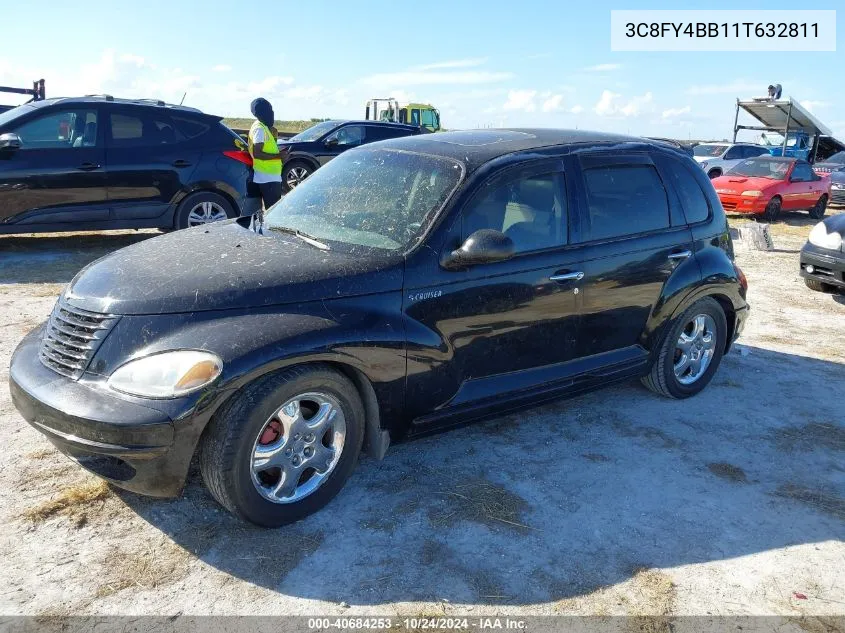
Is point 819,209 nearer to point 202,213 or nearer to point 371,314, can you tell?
point 202,213

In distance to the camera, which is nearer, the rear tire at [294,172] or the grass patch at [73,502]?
the grass patch at [73,502]

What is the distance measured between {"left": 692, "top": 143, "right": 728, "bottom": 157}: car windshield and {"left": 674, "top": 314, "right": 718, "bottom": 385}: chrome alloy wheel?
732 inches

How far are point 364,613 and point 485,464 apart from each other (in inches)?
54.1

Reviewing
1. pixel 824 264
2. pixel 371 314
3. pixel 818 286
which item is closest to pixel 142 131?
pixel 371 314

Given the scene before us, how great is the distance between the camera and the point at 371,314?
3.33 meters

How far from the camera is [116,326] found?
3.06 metres

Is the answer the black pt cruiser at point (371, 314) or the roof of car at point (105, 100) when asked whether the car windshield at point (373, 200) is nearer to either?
the black pt cruiser at point (371, 314)

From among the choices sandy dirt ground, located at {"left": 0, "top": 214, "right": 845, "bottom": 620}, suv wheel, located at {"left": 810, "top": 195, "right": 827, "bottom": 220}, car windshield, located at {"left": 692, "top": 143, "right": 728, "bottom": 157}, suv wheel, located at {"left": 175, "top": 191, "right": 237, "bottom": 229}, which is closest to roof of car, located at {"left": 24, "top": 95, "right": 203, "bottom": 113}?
suv wheel, located at {"left": 175, "top": 191, "right": 237, "bottom": 229}

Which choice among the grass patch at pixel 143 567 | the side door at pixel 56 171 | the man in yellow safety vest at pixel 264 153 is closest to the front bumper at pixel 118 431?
the grass patch at pixel 143 567

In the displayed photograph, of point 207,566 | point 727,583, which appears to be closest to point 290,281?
point 207,566

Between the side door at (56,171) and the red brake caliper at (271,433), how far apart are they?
6.22 metres

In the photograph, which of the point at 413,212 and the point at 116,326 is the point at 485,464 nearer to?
the point at 413,212

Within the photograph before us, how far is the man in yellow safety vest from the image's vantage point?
27.3 feet

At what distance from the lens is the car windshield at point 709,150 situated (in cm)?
2195
